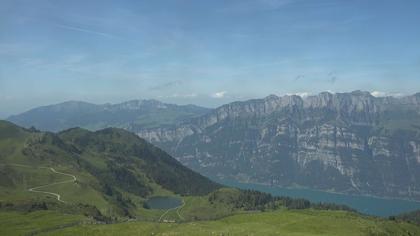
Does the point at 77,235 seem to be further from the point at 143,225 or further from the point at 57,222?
the point at 57,222

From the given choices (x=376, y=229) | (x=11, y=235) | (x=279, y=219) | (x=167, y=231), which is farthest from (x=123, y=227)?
(x=376, y=229)

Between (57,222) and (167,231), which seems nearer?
(167,231)

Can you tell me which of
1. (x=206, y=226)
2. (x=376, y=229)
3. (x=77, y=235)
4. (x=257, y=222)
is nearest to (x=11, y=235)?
(x=77, y=235)

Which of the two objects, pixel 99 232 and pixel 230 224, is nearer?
pixel 99 232

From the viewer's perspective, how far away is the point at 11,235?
171 meters

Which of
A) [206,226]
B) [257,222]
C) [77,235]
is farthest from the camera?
[257,222]

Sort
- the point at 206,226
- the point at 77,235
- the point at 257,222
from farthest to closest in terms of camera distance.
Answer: the point at 257,222 < the point at 206,226 < the point at 77,235

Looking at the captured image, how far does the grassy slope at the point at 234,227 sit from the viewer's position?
520 feet

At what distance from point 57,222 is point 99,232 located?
38611 millimetres

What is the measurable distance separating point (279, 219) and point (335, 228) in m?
22.9

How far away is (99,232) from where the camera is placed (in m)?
159

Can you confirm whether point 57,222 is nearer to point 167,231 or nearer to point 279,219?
point 167,231

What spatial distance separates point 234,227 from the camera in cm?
16538

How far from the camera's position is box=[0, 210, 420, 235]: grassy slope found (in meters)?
158
